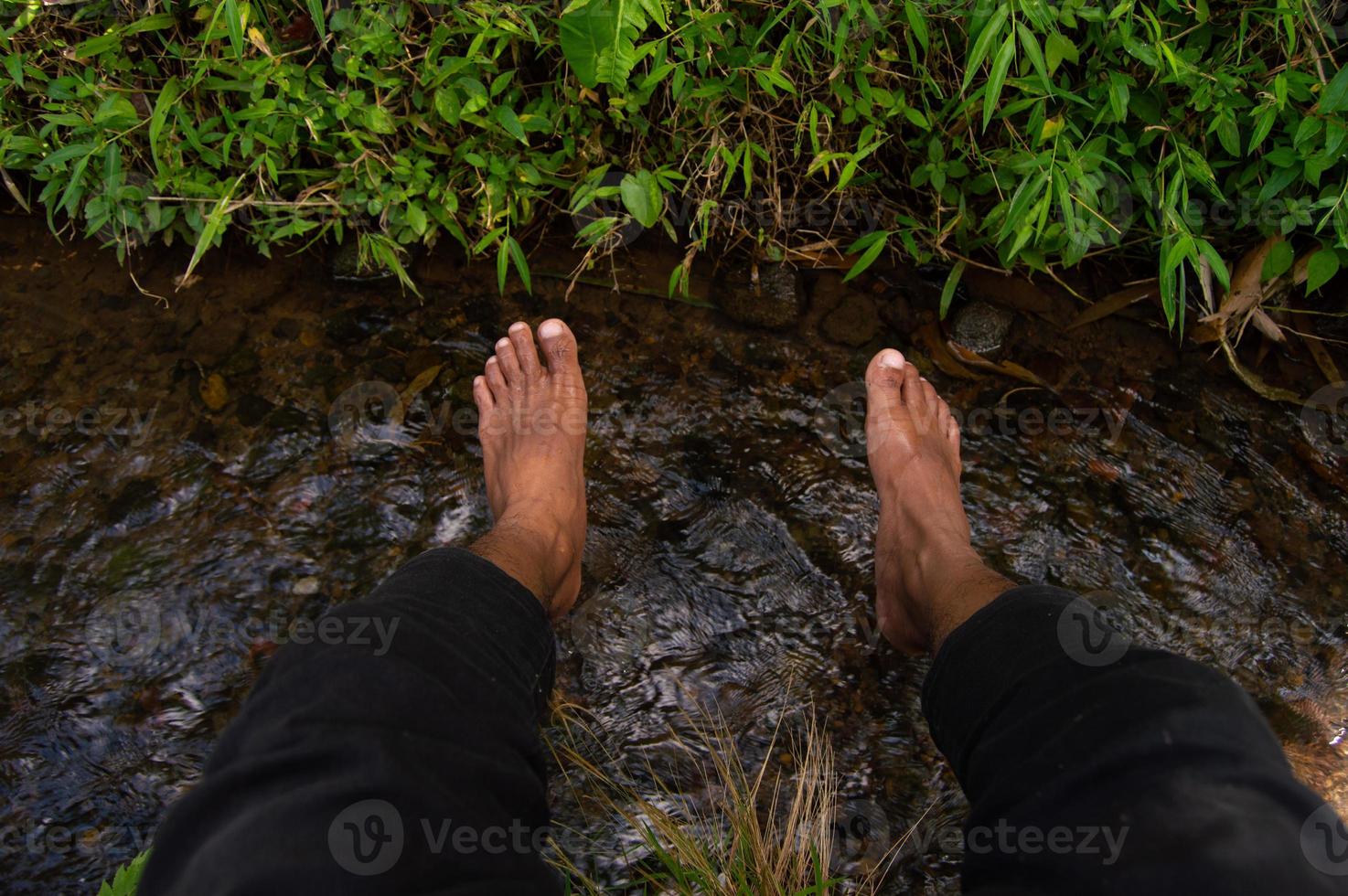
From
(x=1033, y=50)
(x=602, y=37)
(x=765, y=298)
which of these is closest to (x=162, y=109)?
(x=602, y=37)

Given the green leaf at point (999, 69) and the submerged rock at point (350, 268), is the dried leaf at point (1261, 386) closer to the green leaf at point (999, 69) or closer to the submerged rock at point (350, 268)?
the green leaf at point (999, 69)

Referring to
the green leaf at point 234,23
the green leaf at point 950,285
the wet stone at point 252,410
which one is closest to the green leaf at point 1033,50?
the green leaf at point 950,285

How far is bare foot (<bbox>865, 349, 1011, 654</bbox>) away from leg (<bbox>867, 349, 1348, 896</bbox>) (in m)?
0.13

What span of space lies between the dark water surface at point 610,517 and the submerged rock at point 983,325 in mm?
58

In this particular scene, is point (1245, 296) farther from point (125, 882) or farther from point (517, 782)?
point (125, 882)

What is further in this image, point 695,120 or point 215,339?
point 215,339

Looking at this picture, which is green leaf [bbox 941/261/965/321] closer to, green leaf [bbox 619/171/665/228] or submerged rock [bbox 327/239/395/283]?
green leaf [bbox 619/171/665/228]

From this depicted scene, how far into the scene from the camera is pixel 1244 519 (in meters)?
2.17

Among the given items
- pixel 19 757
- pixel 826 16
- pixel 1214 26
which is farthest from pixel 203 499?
pixel 1214 26

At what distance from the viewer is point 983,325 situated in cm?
234

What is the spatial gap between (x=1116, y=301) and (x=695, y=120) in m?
1.22

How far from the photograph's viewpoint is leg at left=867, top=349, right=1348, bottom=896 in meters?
1.00

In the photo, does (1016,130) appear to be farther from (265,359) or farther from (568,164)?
(265,359)

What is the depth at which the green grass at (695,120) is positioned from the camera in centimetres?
181
